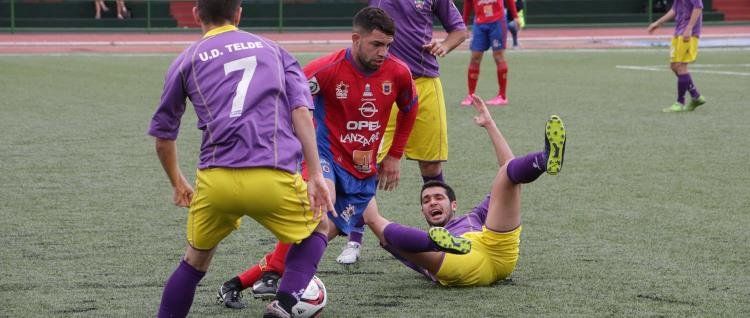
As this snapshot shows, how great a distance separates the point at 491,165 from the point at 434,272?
4434mm

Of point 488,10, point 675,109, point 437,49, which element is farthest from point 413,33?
point 488,10

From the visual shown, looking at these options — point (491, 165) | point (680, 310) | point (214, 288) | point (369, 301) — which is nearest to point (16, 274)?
point (214, 288)

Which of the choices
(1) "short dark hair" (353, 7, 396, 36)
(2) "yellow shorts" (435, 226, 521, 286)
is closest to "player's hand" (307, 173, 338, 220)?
(1) "short dark hair" (353, 7, 396, 36)

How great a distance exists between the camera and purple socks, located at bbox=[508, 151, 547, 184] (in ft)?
19.7

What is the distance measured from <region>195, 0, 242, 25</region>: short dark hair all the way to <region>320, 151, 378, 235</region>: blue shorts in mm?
1345

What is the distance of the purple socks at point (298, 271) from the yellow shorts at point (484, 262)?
1.13m

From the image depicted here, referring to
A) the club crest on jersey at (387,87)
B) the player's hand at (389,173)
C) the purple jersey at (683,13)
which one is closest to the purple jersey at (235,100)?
the club crest on jersey at (387,87)

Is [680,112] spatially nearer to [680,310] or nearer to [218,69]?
[680,310]

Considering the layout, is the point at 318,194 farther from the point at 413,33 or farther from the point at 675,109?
the point at 675,109

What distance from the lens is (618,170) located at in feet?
33.5

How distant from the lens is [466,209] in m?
8.59

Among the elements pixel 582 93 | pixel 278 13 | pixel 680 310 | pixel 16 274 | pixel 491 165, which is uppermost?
pixel 680 310

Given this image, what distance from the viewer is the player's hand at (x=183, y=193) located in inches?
200

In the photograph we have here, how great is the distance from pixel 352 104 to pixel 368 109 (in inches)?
3.5
